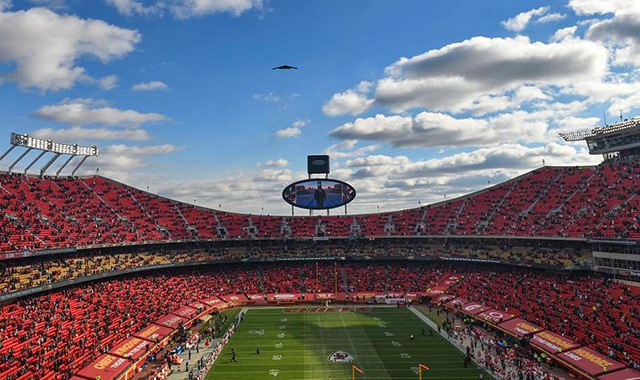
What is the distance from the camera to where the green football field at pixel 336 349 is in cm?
3309

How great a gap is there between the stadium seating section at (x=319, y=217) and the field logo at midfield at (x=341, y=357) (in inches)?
1323

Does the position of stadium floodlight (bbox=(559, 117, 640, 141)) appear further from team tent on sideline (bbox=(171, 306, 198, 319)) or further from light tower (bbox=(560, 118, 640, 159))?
team tent on sideline (bbox=(171, 306, 198, 319))

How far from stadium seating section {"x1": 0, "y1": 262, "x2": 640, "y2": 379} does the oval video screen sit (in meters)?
13.4

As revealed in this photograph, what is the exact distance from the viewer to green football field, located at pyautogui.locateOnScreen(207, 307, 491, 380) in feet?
109

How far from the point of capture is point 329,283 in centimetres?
6456

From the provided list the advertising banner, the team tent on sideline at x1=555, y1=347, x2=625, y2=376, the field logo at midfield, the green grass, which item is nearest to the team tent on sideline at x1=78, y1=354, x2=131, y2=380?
the green grass

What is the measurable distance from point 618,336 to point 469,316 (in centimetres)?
1552

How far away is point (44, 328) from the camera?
118ft

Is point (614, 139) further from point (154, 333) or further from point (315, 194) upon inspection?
point (154, 333)

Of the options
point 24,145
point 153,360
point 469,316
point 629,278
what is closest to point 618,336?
point 629,278

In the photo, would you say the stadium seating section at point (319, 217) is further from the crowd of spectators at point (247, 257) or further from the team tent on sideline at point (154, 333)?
the team tent on sideline at point (154, 333)

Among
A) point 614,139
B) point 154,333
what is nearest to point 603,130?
point 614,139

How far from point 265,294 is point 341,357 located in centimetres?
2653

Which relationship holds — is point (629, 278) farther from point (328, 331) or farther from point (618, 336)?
point (328, 331)
